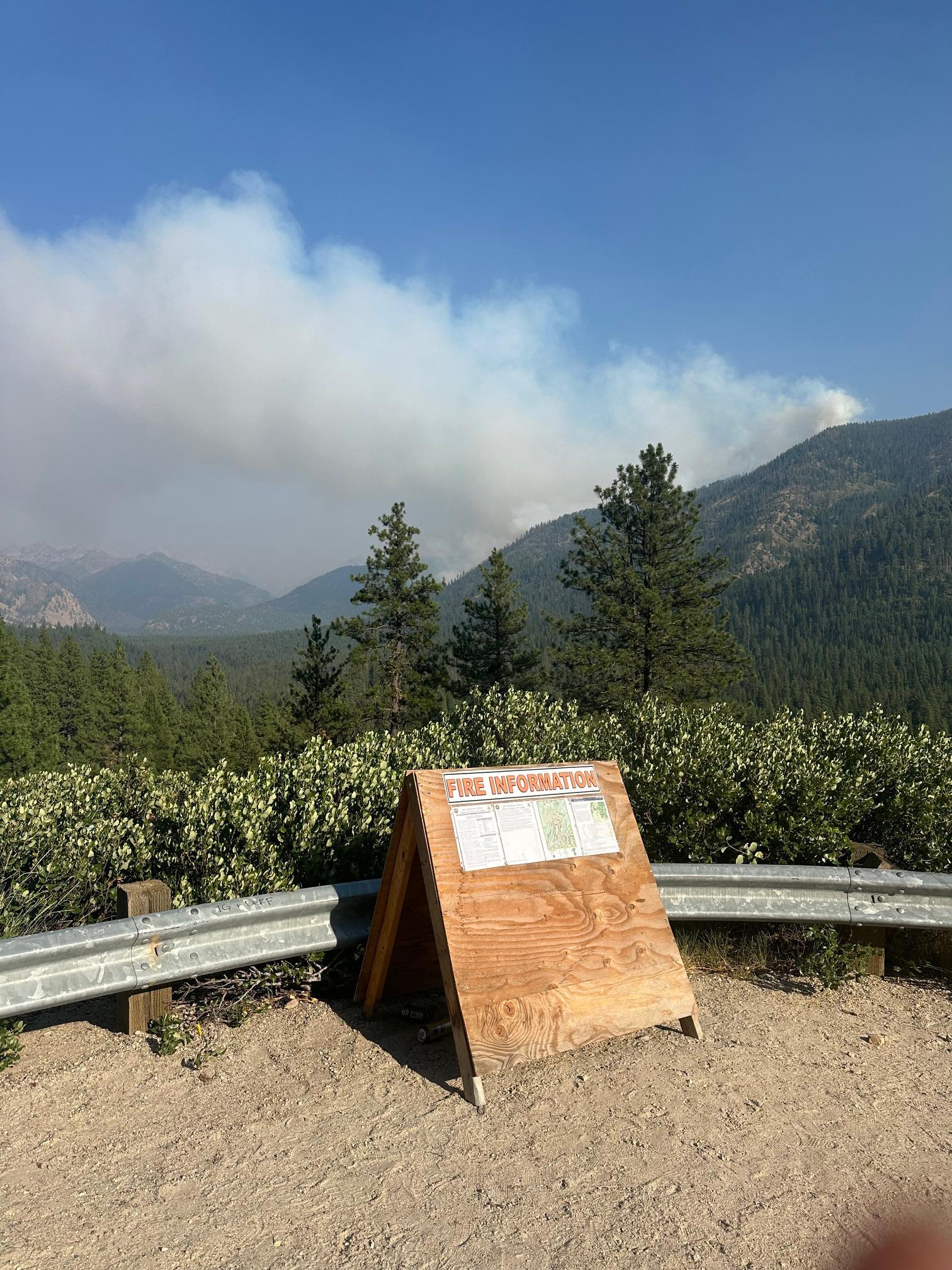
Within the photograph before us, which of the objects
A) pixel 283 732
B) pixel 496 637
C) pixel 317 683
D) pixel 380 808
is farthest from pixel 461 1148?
pixel 496 637

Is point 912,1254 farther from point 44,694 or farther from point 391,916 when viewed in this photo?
point 44,694

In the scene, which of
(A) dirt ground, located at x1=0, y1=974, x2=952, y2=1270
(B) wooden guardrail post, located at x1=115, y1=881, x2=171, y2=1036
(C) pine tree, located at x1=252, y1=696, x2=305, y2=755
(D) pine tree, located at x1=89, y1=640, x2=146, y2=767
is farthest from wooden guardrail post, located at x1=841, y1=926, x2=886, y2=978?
(D) pine tree, located at x1=89, y1=640, x2=146, y2=767

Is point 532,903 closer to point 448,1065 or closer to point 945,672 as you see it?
point 448,1065

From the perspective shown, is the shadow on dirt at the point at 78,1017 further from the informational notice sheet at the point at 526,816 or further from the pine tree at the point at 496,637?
the pine tree at the point at 496,637

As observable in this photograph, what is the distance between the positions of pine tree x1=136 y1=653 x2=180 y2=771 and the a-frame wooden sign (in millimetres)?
58745

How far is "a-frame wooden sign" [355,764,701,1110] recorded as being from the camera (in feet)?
11.1

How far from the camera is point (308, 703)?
34781mm

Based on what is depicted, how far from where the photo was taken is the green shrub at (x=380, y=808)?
445 centimetres

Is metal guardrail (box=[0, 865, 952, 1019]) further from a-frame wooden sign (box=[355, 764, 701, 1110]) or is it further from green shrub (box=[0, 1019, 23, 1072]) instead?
a-frame wooden sign (box=[355, 764, 701, 1110])

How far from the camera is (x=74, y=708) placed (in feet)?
211

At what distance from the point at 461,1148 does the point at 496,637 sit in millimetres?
33570

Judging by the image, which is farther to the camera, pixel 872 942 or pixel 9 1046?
pixel 872 942

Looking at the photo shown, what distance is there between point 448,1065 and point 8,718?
47866 millimetres

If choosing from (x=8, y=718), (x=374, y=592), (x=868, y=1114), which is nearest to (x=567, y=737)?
(x=868, y=1114)
